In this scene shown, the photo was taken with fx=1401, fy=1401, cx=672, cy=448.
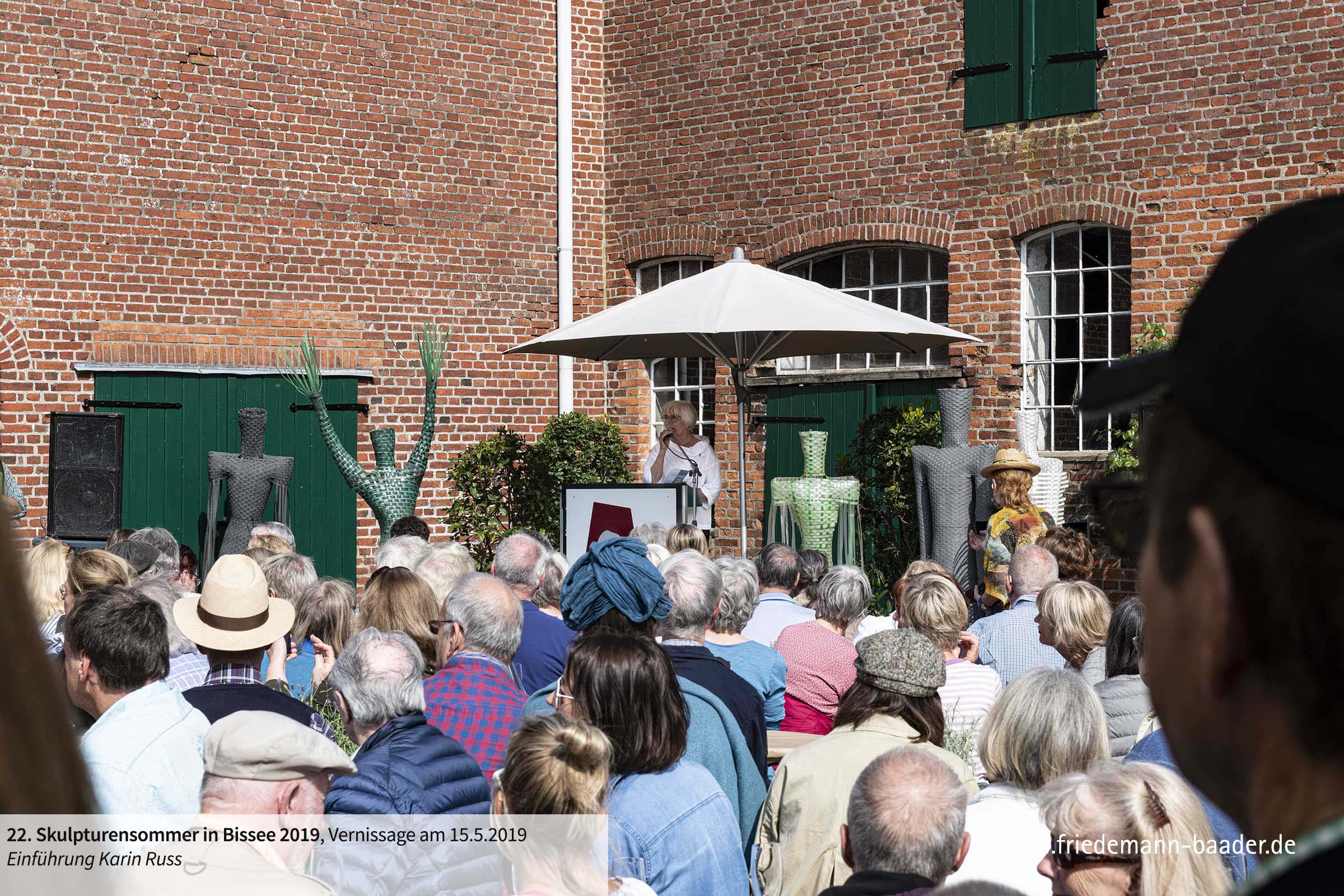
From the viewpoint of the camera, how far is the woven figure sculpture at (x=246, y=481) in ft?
36.0

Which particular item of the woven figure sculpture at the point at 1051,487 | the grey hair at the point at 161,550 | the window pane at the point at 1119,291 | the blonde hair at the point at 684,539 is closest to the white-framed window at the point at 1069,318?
the window pane at the point at 1119,291

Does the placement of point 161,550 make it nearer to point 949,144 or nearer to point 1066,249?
point 949,144

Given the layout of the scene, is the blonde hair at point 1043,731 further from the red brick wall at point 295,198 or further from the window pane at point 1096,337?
the red brick wall at point 295,198

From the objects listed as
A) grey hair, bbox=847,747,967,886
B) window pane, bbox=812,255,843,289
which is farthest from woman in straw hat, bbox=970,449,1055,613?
grey hair, bbox=847,747,967,886

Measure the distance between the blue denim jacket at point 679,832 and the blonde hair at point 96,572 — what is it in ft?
9.53

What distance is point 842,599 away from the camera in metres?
5.74

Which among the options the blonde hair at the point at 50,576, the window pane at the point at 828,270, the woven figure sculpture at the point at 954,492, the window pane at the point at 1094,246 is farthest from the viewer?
the window pane at the point at 828,270

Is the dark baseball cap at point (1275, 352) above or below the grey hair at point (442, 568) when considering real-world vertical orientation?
above

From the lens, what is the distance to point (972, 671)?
5000 millimetres

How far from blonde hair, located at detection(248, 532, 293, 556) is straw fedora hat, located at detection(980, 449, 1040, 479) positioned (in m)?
4.75

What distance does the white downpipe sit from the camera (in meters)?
13.1

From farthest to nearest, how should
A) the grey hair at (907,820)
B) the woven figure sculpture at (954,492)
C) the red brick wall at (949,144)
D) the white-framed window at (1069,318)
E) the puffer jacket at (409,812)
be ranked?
the white-framed window at (1069,318)
the woven figure sculpture at (954,492)
the red brick wall at (949,144)
the puffer jacket at (409,812)
the grey hair at (907,820)

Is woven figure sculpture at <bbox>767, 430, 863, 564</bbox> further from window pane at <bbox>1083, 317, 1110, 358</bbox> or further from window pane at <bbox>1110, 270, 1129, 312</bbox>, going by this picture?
window pane at <bbox>1110, 270, 1129, 312</bbox>

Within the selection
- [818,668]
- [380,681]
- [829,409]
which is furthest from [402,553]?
[829,409]
